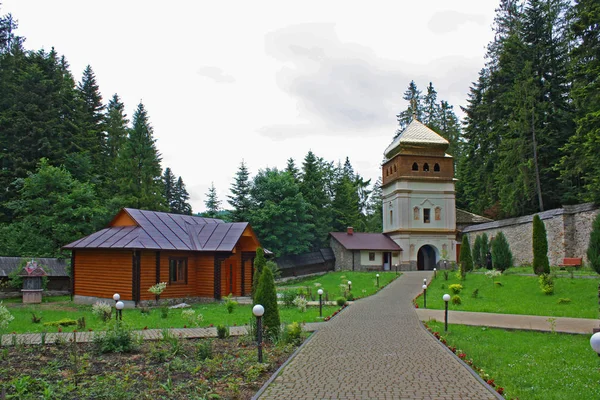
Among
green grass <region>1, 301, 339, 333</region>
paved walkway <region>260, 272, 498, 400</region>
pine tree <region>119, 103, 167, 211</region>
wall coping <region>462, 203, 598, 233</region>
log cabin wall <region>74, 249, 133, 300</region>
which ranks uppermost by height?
pine tree <region>119, 103, 167, 211</region>

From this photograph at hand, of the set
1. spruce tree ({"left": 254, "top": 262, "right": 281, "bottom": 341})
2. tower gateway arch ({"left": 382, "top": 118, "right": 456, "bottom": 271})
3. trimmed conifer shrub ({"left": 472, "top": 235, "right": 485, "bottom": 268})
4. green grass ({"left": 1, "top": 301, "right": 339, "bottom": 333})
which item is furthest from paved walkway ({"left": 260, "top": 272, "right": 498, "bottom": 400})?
tower gateway arch ({"left": 382, "top": 118, "right": 456, "bottom": 271})

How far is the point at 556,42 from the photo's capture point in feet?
101

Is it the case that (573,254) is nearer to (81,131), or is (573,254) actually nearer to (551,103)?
(551,103)

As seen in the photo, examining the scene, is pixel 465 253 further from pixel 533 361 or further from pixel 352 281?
pixel 533 361

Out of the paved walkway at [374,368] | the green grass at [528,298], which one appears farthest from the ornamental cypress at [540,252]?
the paved walkway at [374,368]

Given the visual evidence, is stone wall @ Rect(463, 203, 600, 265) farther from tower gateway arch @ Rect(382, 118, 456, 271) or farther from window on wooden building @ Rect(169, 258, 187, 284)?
window on wooden building @ Rect(169, 258, 187, 284)

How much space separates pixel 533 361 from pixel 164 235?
51.2 feet

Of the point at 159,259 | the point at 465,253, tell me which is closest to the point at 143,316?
the point at 159,259

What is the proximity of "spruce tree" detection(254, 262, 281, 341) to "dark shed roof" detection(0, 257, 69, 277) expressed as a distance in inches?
579

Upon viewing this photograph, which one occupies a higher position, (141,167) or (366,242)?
(141,167)

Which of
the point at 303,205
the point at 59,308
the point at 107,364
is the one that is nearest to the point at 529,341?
the point at 107,364

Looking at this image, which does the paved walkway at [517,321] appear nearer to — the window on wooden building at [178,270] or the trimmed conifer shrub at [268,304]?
the trimmed conifer shrub at [268,304]

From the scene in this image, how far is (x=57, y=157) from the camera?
31.5 m

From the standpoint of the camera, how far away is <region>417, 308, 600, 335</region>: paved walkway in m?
11.4
